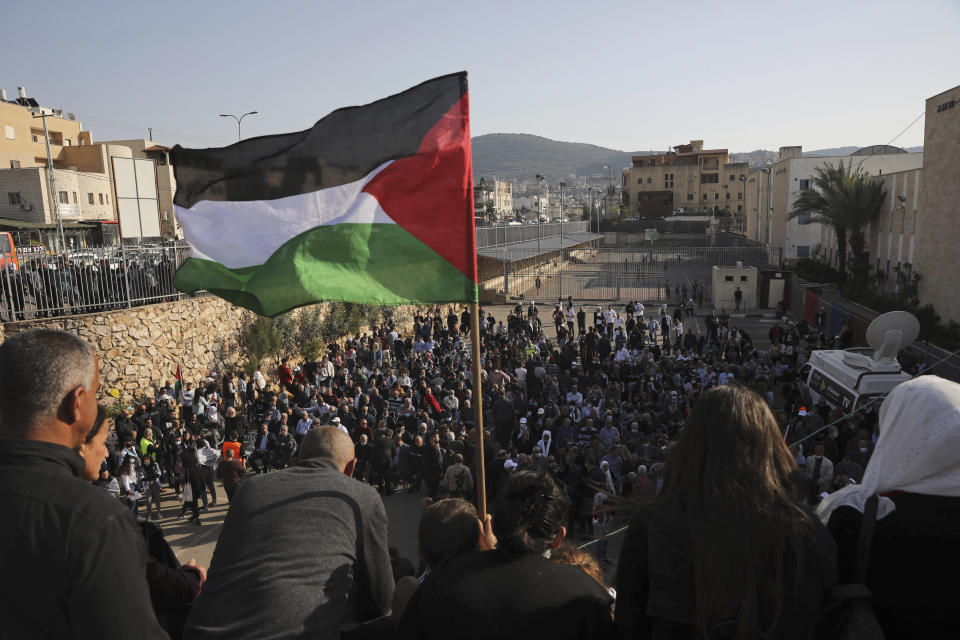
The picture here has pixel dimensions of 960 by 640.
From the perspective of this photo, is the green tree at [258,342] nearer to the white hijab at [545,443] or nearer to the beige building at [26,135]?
the white hijab at [545,443]

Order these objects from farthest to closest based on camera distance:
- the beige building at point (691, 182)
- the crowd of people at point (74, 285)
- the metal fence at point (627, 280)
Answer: the beige building at point (691, 182), the metal fence at point (627, 280), the crowd of people at point (74, 285)

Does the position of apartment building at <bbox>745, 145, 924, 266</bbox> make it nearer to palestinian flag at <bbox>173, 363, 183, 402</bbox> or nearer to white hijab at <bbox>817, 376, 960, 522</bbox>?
palestinian flag at <bbox>173, 363, 183, 402</bbox>

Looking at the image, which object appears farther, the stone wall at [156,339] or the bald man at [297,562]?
the stone wall at [156,339]

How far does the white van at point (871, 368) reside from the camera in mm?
11656

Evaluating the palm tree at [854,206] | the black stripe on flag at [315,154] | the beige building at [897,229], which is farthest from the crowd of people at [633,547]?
the palm tree at [854,206]

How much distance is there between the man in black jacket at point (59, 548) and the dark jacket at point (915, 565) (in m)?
1.97

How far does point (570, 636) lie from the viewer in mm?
2006

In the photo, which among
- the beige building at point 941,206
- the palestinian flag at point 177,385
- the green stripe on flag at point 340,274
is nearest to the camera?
the green stripe on flag at point 340,274

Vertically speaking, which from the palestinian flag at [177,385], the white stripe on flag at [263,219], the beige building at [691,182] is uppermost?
the beige building at [691,182]

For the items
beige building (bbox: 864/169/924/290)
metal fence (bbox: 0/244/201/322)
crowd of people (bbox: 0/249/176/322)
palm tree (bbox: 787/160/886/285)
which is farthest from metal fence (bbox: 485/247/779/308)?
crowd of people (bbox: 0/249/176/322)

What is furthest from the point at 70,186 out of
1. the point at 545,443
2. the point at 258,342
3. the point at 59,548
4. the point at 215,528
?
the point at 59,548

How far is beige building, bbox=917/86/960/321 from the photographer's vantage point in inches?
802

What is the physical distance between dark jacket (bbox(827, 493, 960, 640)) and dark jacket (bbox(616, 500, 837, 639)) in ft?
0.49

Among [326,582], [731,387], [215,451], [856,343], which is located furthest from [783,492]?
[856,343]
